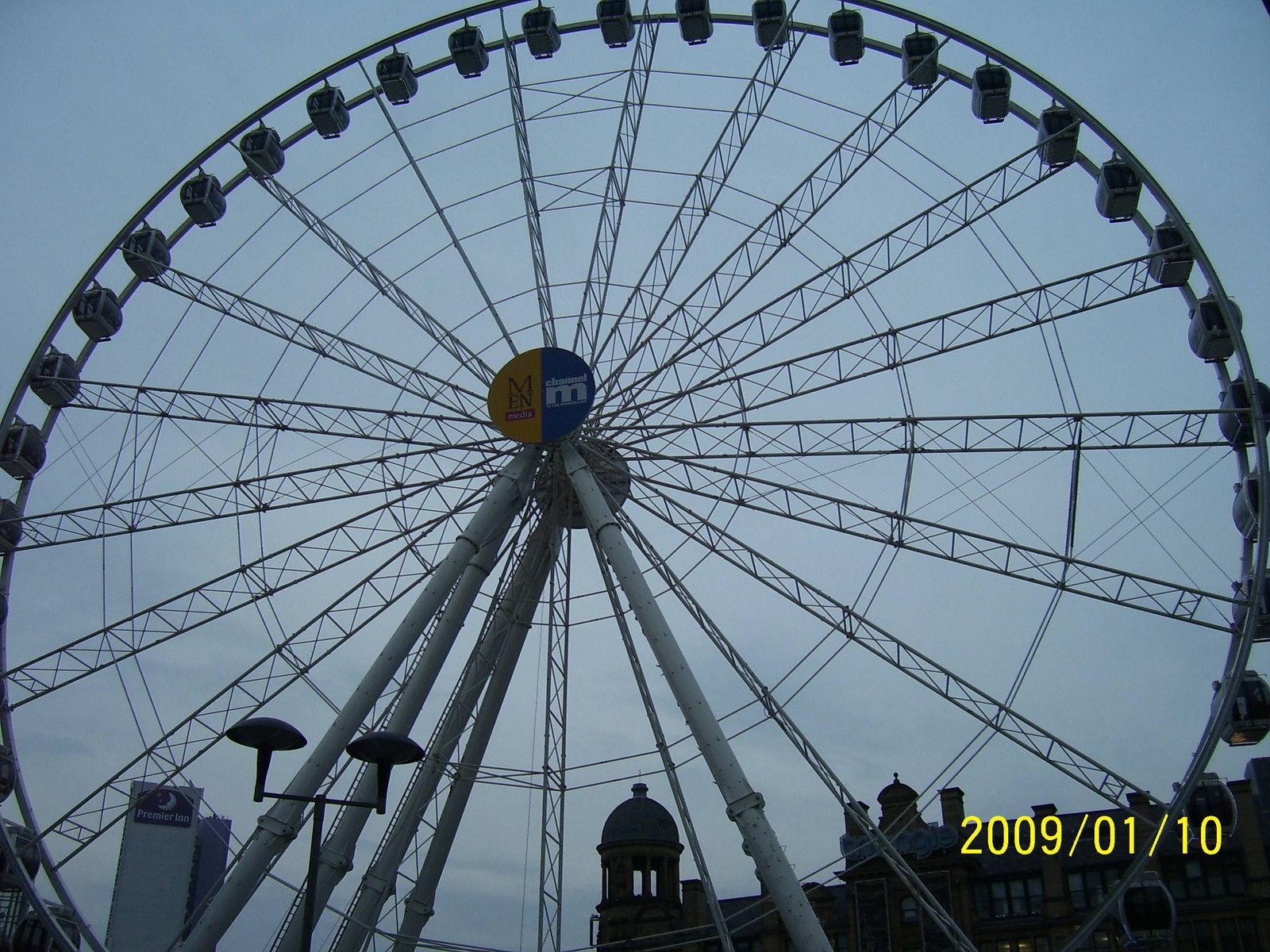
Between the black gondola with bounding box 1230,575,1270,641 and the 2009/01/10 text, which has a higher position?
the black gondola with bounding box 1230,575,1270,641

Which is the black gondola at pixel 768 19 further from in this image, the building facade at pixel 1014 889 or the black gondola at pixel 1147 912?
the building facade at pixel 1014 889

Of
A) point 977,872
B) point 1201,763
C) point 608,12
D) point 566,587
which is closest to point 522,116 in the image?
point 608,12

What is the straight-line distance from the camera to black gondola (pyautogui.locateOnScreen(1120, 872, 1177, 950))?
23.4 meters

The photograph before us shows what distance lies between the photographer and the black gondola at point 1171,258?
2586cm

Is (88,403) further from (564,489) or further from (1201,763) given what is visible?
(1201,763)

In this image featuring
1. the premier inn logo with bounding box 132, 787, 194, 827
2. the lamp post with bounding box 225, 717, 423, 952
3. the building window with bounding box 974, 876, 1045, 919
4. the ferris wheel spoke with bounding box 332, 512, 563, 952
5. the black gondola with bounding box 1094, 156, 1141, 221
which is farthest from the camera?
the premier inn logo with bounding box 132, 787, 194, 827

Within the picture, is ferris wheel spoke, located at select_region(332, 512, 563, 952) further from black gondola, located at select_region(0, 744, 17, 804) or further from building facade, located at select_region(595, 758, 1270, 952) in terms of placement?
building facade, located at select_region(595, 758, 1270, 952)

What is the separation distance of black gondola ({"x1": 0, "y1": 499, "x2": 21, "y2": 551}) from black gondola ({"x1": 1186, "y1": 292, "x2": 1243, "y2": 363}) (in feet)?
83.8

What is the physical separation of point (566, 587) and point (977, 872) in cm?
2402

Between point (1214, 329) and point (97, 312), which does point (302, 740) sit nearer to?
point (97, 312)

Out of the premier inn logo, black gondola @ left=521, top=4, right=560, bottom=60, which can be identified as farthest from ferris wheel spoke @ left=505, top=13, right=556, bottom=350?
the premier inn logo

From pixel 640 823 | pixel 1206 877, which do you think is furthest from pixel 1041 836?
pixel 640 823

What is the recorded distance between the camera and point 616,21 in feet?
101

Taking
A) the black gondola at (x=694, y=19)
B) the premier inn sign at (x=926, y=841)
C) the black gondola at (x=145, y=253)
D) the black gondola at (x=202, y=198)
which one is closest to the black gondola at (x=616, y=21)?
the black gondola at (x=694, y=19)
